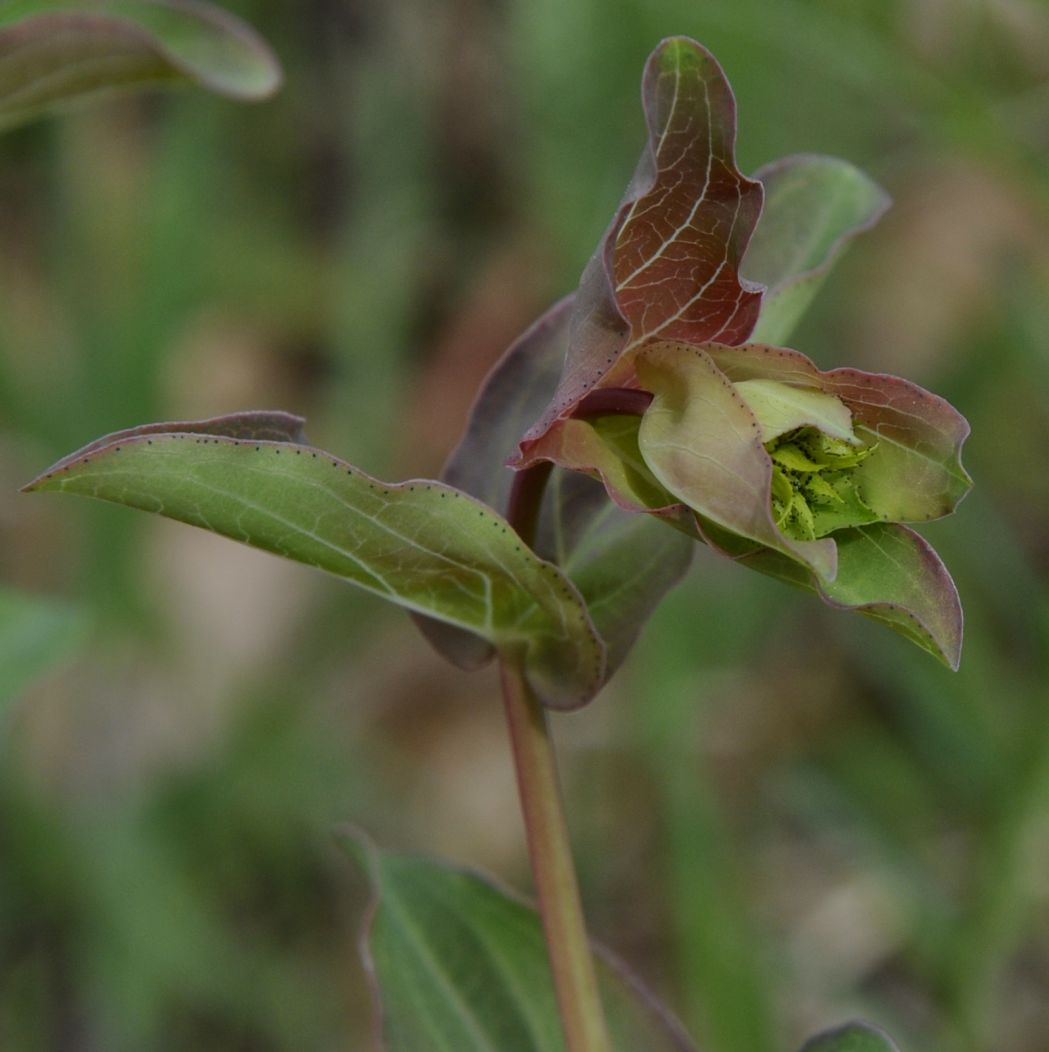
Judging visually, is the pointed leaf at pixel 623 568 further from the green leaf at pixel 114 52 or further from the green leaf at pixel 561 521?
the green leaf at pixel 114 52

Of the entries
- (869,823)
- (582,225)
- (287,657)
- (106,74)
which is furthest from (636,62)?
(106,74)

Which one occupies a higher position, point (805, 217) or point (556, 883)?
point (805, 217)

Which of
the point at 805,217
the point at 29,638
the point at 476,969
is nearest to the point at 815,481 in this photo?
the point at 805,217

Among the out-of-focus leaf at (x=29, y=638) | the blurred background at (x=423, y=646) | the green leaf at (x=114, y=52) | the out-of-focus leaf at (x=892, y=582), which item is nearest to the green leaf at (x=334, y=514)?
the out-of-focus leaf at (x=892, y=582)

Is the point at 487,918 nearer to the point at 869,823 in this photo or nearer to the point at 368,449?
the point at 869,823

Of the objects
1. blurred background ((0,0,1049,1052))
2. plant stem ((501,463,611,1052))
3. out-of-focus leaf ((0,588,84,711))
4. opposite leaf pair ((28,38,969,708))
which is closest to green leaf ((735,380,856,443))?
opposite leaf pair ((28,38,969,708))

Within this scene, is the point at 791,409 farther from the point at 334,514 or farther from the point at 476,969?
the point at 476,969
